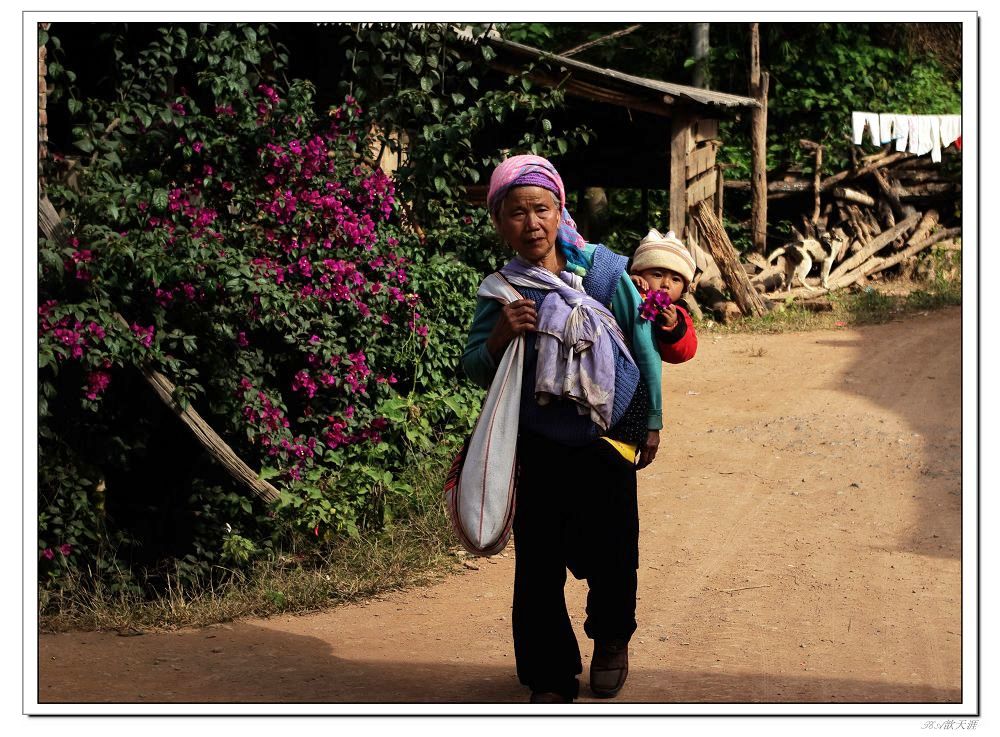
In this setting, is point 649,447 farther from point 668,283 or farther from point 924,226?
point 924,226

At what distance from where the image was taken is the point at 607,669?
3473 millimetres

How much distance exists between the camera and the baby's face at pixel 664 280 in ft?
11.0

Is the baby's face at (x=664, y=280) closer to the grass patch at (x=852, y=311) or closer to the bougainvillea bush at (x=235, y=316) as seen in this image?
the bougainvillea bush at (x=235, y=316)

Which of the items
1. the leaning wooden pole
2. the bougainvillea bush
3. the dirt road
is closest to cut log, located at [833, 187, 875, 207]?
the dirt road

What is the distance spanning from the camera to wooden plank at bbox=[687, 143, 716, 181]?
12.5 meters

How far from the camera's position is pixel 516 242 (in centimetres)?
328

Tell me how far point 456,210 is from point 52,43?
2.29 meters

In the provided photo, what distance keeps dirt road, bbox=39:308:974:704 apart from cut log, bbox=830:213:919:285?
6.71m

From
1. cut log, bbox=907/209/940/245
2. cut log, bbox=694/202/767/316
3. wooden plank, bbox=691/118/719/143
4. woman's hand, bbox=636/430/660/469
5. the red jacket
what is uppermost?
wooden plank, bbox=691/118/719/143

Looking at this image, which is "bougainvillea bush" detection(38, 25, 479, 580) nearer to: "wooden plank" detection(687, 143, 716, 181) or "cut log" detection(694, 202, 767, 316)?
"wooden plank" detection(687, 143, 716, 181)

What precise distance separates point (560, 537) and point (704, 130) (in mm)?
10227
